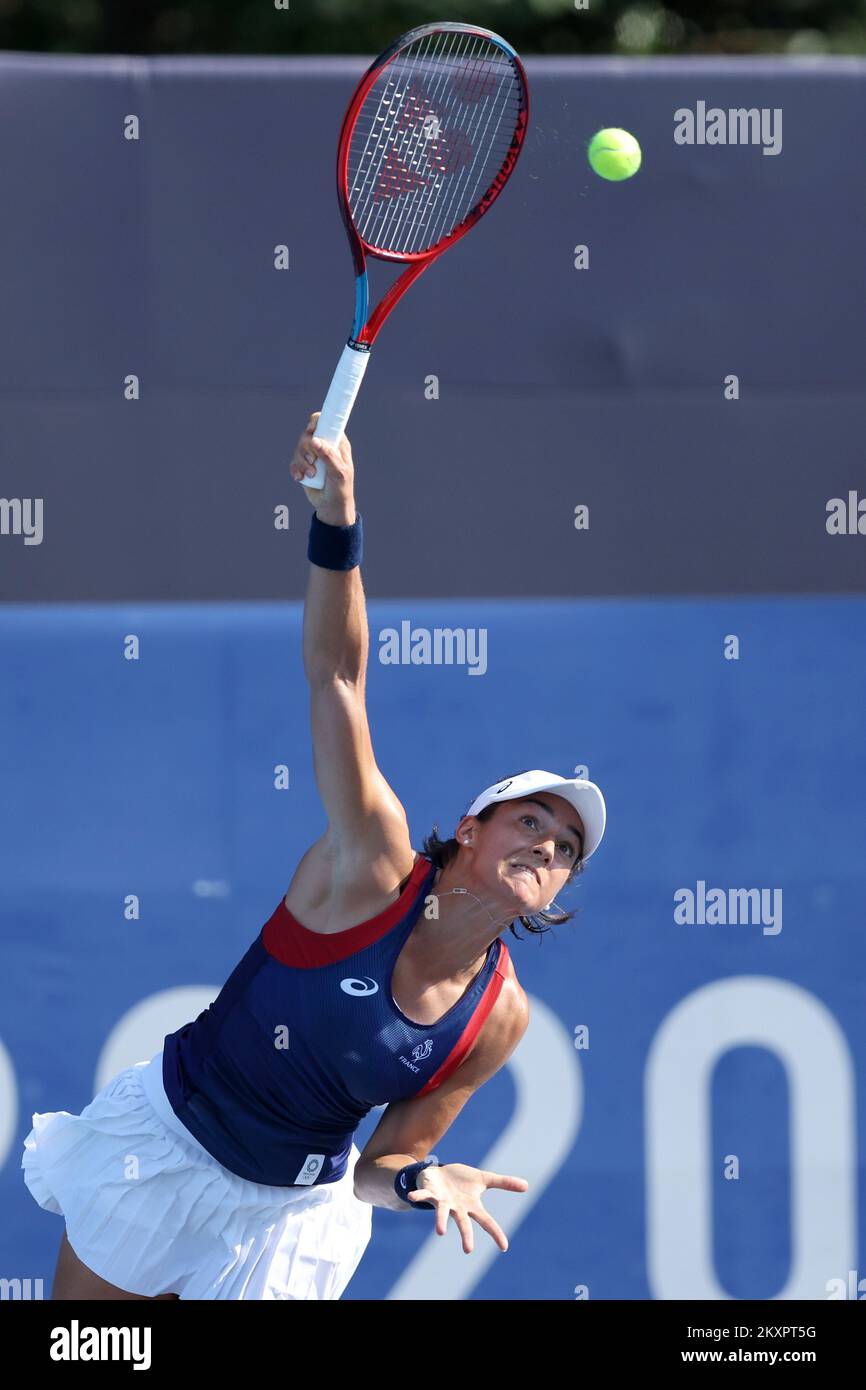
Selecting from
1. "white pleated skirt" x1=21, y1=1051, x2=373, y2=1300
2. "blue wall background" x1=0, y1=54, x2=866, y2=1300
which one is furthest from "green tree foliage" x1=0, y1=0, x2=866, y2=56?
"white pleated skirt" x1=21, y1=1051, x2=373, y2=1300

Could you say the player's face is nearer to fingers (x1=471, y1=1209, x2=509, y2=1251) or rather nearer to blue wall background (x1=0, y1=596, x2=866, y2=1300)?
fingers (x1=471, y1=1209, x2=509, y2=1251)

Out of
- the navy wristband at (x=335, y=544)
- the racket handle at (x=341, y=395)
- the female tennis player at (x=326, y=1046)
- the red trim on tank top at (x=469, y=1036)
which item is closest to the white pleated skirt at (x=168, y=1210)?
the female tennis player at (x=326, y=1046)

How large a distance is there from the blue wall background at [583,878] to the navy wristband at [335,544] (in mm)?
1089

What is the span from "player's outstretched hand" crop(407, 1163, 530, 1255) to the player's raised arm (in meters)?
0.60

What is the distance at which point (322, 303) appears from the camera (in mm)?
4129

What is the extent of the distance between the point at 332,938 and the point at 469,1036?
324 mm

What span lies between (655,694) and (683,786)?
0.75 feet

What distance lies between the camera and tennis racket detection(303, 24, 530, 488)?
3.51 metres

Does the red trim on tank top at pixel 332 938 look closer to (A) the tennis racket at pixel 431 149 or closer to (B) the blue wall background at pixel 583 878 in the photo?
(B) the blue wall background at pixel 583 878

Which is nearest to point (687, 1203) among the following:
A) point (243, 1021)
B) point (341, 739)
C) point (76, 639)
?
point (243, 1021)

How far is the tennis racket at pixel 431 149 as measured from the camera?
11.5 feet

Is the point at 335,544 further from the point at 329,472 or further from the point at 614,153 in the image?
the point at 614,153

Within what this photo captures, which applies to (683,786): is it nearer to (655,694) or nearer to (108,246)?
(655,694)

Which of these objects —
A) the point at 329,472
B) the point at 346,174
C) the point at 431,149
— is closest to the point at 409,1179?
the point at 329,472
